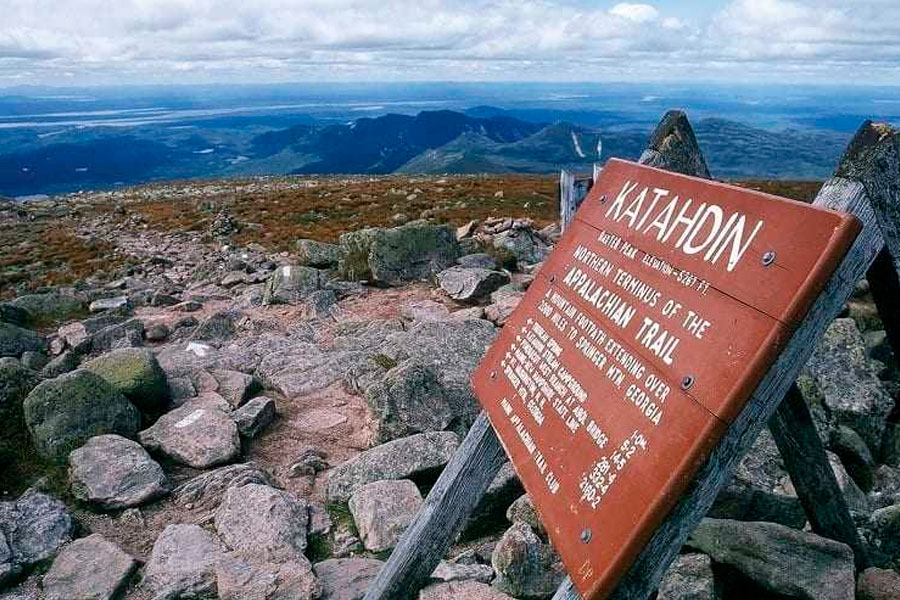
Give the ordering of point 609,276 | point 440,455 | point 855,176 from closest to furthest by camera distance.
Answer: point 855,176, point 609,276, point 440,455

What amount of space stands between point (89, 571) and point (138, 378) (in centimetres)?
324

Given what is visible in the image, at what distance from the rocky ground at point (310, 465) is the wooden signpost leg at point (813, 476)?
29 centimetres

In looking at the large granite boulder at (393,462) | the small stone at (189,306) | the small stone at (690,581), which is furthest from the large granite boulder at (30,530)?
the small stone at (189,306)

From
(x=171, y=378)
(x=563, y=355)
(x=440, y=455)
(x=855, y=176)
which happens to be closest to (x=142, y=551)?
(x=440, y=455)

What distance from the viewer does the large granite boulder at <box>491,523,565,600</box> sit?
15.6ft

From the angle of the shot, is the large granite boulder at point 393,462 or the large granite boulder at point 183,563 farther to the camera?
the large granite boulder at point 393,462

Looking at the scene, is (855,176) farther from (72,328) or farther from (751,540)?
(72,328)

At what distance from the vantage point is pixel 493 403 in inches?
167

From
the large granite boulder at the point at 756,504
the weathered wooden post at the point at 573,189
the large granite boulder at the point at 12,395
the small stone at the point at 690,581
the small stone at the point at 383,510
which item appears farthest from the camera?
the weathered wooden post at the point at 573,189

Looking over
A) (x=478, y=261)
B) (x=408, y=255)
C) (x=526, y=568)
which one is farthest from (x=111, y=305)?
(x=526, y=568)

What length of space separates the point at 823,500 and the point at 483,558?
2612 mm

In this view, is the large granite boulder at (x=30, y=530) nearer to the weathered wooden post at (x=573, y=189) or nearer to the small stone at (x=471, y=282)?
the weathered wooden post at (x=573, y=189)

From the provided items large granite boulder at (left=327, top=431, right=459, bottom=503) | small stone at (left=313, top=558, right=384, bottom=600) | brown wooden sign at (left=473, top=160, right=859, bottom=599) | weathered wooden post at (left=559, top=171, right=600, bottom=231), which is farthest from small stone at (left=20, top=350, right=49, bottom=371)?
brown wooden sign at (left=473, top=160, right=859, bottom=599)

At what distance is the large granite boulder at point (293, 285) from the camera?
1419 cm
